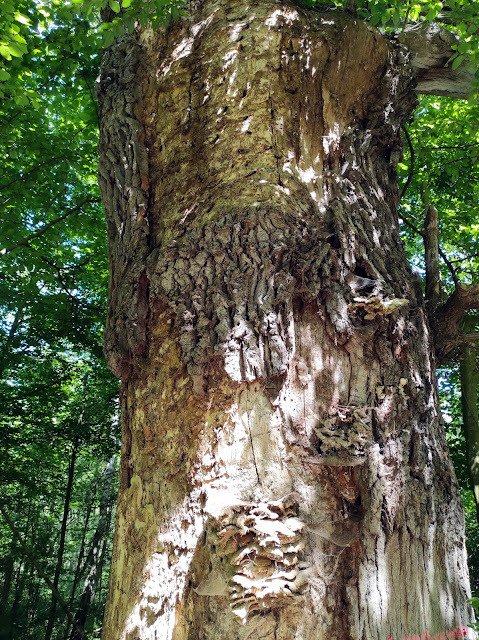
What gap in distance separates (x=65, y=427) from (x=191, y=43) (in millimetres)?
5855

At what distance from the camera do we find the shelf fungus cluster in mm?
1497

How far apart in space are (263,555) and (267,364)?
0.63 metres

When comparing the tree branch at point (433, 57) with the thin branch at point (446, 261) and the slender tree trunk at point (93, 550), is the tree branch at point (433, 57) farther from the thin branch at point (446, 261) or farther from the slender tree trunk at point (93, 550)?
the slender tree trunk at point (93, 550)

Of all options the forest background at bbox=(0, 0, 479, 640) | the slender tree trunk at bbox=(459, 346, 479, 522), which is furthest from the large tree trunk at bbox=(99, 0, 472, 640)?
the slender tree trunk at bbox=(459, 346, 479, 522)

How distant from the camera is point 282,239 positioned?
79.6 inches

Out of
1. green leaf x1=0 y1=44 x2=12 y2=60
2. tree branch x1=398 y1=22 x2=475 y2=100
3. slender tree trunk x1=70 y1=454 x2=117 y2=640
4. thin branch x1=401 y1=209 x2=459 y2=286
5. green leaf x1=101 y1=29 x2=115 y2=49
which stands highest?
tree branch x1=398 y1=22 x2=475 y2=100

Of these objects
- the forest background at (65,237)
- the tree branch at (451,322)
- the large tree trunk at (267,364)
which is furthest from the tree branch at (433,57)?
the tree branch at (451,322)

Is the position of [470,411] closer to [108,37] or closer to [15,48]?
[108,37]

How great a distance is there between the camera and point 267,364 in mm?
1783

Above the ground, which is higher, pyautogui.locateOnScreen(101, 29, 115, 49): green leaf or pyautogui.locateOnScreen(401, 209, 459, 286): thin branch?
pyautogui.locateOnScreen(101, 29, 115, 49): green leaf

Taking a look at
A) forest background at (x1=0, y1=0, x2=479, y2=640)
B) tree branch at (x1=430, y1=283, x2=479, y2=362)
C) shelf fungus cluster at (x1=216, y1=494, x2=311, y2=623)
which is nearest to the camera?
shelf fungus cluster at (x1=216, y1=494, x2=311, y2=623)

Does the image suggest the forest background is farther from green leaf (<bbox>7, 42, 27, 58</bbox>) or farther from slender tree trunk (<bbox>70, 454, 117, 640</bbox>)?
green leaf (<bbox>7, 42, 27, 58</bbox>)

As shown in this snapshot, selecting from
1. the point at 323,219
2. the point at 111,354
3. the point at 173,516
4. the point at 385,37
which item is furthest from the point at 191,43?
the point at 173,516

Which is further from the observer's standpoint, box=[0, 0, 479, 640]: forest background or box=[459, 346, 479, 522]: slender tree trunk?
box=[459, 346, 479, 522]: slender tree trunk
